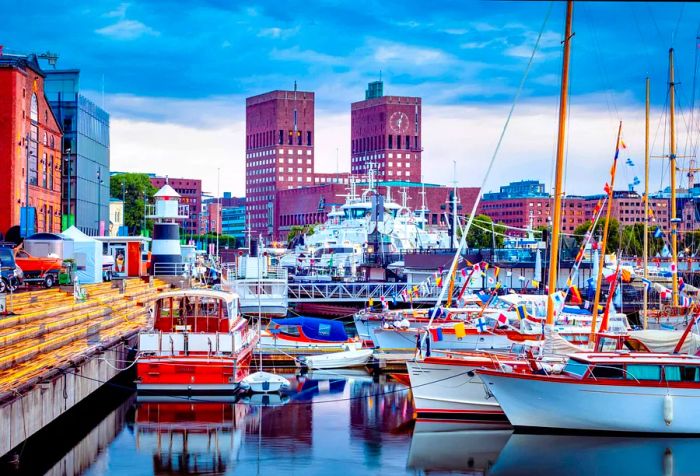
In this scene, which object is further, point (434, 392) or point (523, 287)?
point (523, 287)

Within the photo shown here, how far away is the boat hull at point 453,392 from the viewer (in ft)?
112

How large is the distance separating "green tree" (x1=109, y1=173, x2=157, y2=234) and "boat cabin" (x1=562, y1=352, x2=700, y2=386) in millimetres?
127259

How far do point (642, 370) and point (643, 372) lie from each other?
0.23ft

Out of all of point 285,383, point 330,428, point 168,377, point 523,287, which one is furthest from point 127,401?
point 523,287

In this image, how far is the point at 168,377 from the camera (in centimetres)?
3719

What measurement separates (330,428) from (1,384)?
1374 centimetres

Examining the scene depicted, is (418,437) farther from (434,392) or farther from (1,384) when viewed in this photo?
(1,384)

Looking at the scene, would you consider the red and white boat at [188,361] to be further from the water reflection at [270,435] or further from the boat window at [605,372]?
the boat window at [605,372]

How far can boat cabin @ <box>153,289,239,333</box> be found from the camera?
39.5m

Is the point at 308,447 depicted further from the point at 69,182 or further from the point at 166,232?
the point at 69,182

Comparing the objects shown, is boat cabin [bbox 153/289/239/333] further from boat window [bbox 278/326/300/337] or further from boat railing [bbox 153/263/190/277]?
boat railing [bbox 153/263/190/277]

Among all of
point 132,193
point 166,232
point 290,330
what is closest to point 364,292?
point 166,232

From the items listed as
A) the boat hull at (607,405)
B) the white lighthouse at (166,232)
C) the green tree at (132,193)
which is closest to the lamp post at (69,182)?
the white lighthouse at (166,232)

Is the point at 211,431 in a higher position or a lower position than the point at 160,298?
lower
